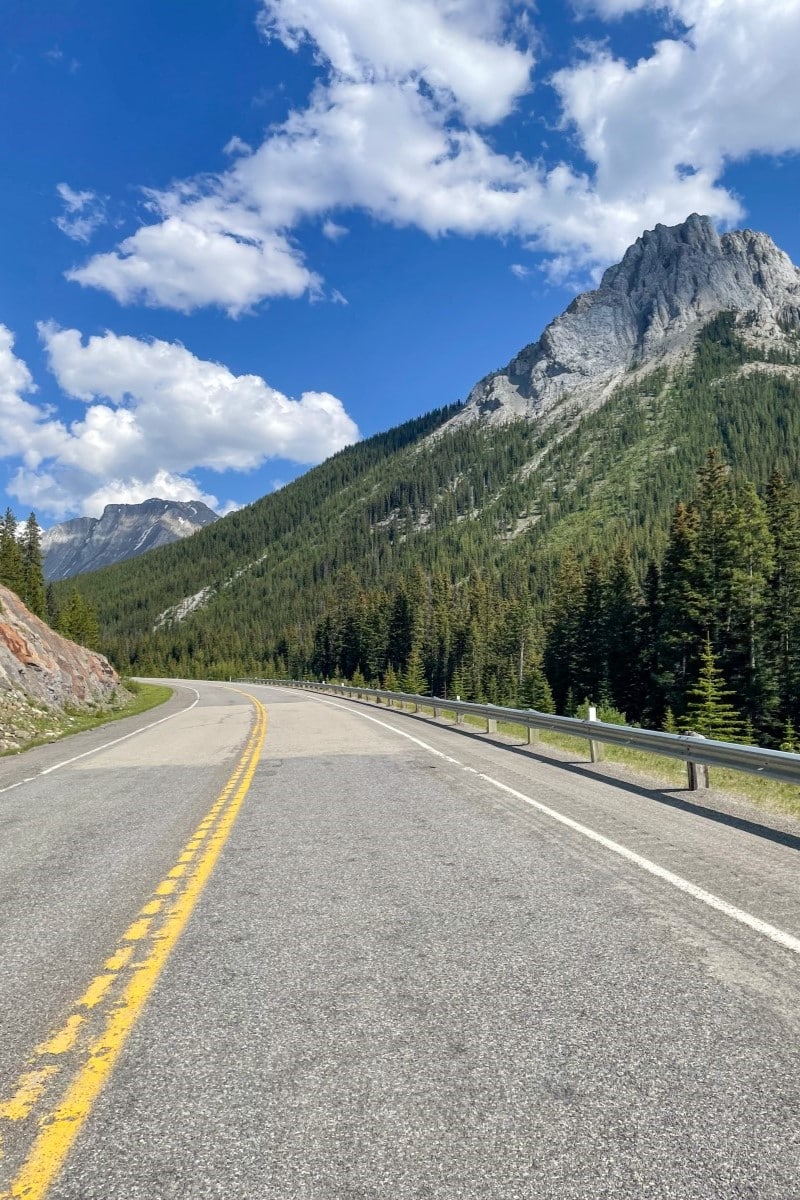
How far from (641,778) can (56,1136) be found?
10.2m

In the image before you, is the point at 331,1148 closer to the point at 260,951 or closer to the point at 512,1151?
the point at 512,1151

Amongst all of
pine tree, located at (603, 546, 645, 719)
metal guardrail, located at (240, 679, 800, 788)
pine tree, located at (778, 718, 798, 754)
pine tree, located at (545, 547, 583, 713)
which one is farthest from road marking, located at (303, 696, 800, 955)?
pine tree, located at (545, 547, 583, 713)

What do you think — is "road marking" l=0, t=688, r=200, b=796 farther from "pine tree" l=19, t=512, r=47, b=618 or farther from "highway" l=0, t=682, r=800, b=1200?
"pine tree" l=19, t=512, r=47, b=618

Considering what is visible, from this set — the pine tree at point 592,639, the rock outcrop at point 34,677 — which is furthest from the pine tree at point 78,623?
the pine tree at point 592,639

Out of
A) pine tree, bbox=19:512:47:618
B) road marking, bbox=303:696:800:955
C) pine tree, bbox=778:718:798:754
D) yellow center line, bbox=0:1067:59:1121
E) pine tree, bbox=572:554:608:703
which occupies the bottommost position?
pine tree, bbox=778:718:798:754

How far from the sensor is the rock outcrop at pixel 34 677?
68.7 ft

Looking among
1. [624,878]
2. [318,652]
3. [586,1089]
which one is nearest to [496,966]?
[586,1089]

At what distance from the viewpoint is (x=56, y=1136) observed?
251cm

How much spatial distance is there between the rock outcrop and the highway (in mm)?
14793

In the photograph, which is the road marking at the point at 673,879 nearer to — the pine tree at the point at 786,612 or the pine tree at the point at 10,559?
the pine tree at the point at 786,612

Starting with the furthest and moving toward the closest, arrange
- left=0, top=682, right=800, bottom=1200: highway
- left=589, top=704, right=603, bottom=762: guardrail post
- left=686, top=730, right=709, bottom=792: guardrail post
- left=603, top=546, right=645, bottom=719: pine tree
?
left=603, top=546, right=645, bottom=719: pine tree
left=589, top=704, right=603, bottom=762: guardrail post
left=686, top=730, right=709, bottom=792: guardrail post
left=0, top=682, right=800, bottom=1200: highway

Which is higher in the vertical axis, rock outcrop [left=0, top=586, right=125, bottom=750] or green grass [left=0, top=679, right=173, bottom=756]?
rock outcrop [left=0, top=586, right=125, bottom=750]

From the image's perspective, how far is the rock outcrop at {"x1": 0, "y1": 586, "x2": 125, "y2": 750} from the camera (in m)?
21.0

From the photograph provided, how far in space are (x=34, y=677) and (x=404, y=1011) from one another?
25.1 metres
